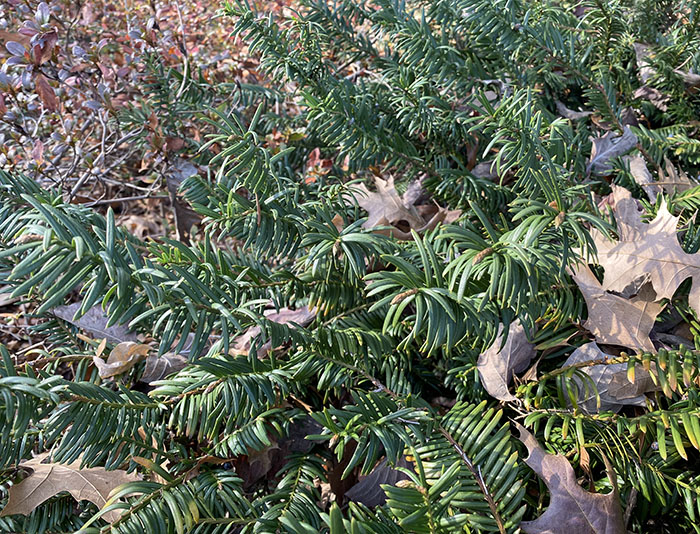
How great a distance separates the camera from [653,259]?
40.9 inches

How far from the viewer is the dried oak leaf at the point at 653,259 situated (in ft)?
3.30

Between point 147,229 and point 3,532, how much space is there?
1.57 m

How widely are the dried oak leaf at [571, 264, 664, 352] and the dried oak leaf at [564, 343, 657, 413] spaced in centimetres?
4

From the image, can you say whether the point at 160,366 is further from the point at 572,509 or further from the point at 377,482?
the point at 572,509

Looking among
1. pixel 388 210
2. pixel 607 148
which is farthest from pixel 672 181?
pixel 388 210

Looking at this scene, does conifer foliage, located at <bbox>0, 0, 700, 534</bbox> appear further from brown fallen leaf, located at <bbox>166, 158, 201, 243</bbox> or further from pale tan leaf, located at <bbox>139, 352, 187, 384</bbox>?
brown fallen leaf, located at <bbox>166, 158, 201, 243</bbox>

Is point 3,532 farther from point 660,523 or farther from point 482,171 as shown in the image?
point 482,171

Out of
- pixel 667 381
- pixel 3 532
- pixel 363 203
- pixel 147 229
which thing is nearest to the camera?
pixel 667 381

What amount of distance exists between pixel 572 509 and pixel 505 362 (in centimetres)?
30

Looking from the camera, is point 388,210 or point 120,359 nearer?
point 120,359

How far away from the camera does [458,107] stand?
1822 mm

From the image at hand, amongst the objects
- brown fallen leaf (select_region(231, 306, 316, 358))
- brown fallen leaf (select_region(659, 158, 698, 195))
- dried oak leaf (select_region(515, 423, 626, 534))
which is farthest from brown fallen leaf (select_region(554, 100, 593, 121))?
dried oak leaf (select_region(515, 423, 626, 534))

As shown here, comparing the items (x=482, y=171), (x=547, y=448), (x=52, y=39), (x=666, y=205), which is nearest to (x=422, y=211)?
(x=482, y=171)

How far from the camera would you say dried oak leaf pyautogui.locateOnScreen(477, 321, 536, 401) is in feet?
3.56
